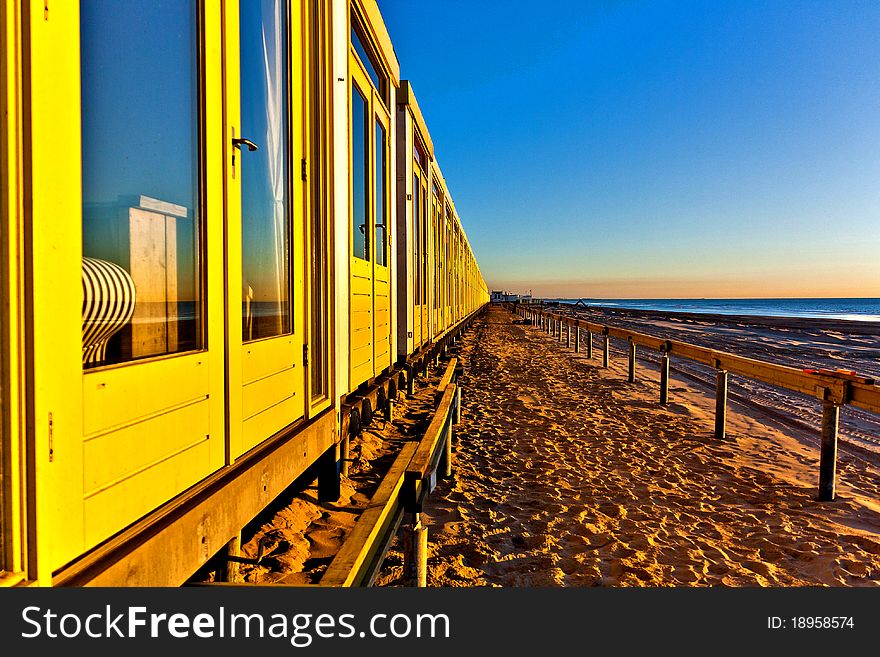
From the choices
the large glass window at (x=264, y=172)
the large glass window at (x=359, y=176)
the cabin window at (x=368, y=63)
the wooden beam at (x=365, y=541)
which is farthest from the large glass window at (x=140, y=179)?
the cabin window at (x=368, y=63)

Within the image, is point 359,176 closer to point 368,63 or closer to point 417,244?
point 368,63

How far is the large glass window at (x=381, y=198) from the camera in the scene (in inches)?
196

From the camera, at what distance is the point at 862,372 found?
14391mm

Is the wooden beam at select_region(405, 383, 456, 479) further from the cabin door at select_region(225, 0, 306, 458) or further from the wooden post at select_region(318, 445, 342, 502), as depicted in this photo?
the cabin door at select_region(225, 0, 306, 458)

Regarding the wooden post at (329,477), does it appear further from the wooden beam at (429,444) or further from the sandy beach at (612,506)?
the wooden beam at (429,444)

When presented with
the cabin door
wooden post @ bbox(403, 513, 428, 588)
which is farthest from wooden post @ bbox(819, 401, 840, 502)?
the cabin door

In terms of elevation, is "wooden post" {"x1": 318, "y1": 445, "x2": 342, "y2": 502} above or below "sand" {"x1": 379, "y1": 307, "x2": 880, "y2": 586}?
above

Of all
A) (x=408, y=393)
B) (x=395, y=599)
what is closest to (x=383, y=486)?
(x=395, y=599)

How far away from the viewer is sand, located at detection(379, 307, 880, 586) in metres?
3.38

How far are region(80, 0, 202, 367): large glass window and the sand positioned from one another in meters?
2.09

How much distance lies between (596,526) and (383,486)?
6.18ft

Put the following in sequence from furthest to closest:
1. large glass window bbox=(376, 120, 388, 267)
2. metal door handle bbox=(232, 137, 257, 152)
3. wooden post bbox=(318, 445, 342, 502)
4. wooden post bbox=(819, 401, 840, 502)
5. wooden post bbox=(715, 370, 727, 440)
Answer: wooden post bbox=(715, 370, 727, 440), large glass window bbox=(376, 120, 388, 267), wooden post bbox=(819, 401, 840, 502), wooden post bbox=(318, 445, 342, 502), metal door handle bbox=(232, 137, 257, 152)

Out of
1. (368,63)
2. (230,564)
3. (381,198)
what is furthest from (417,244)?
(230,564)

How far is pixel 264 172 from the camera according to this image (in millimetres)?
2590
